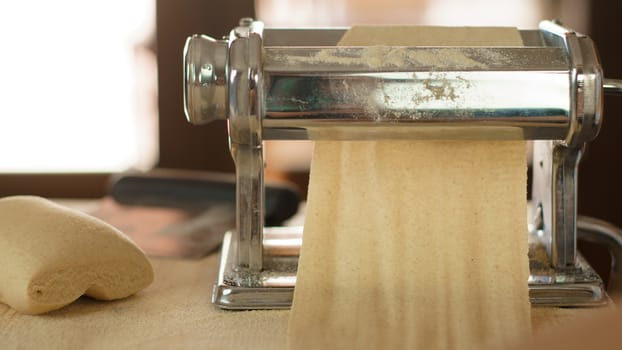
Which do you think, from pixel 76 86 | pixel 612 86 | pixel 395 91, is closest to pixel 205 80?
pixel 395 91

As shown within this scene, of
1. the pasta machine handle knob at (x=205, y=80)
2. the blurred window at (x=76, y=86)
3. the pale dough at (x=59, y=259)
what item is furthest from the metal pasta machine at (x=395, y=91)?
the blurred window at (x=76, y=86)

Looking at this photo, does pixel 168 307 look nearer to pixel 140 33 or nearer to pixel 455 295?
pixel 455 295

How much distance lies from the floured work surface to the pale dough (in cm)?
14

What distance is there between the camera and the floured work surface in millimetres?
616

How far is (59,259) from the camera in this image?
2.02 ft

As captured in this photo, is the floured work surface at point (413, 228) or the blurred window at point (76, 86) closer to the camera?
the floured work surface at point (413, 228)

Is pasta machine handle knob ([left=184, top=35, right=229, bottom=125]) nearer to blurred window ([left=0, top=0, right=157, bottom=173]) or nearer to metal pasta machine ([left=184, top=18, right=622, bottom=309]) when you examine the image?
metal pasta machine ([left=184, top=18, right=622, bottom=309])

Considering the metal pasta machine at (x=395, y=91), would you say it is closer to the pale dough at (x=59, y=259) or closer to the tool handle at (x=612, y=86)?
the tool handle at (x=612, y=86)

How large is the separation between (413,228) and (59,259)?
0.82ft

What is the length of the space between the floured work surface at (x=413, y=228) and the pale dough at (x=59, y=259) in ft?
0.45

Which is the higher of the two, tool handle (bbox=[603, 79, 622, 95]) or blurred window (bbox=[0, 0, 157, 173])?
tool handle (bbox=[603, 79, 622, 95])

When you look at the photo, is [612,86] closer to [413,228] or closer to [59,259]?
[413,228]

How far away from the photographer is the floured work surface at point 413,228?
2.02 feet

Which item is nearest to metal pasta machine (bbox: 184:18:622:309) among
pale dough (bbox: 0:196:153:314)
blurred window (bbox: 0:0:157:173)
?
pale dough (bbox: 0:196:153:314)
